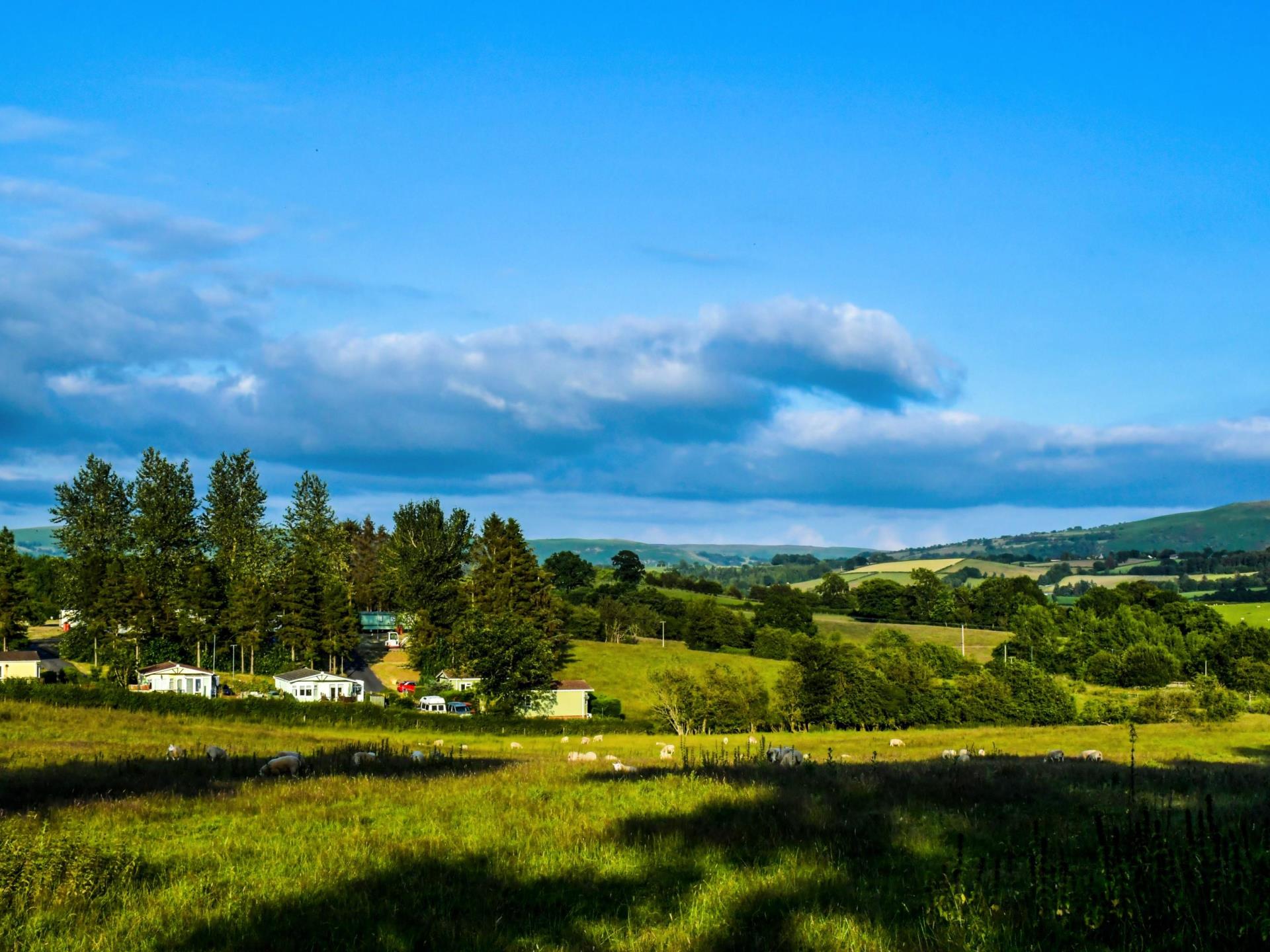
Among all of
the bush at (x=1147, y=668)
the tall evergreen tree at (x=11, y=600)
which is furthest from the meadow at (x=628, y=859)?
the bush at (x=1147, y=668)

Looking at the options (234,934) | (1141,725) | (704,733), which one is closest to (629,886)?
(234,934)

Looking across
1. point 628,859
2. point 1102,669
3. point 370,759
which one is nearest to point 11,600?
point 370,759

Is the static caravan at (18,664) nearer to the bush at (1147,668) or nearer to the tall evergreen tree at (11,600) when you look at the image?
the tall evergreen tree at (11,600)

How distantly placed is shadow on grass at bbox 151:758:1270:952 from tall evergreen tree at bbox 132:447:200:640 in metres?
106

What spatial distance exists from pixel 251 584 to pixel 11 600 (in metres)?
26.9

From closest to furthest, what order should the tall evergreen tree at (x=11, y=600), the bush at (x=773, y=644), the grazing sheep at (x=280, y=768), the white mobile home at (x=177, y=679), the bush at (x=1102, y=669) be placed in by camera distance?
the grazing sheep at (x=280, y=768) → the white mobile home at (x=177, y=679) → the tall evergreen tree at (x=11, y=600) → the bush at (x=1102, y=669) → the bush at (x=773, y=644)

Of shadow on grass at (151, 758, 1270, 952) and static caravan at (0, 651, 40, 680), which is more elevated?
shadow on grass at (151, 758, 1270, 952)

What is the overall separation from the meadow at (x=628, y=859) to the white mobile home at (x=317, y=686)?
80216 mm

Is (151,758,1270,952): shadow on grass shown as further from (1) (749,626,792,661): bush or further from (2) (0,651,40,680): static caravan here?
(1) (749,626,792,661): bush

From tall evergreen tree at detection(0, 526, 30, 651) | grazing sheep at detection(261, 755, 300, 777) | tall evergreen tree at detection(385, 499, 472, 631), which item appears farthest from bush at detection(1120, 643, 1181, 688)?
tall evergreen tree at detection(0, 526, 30, 651)

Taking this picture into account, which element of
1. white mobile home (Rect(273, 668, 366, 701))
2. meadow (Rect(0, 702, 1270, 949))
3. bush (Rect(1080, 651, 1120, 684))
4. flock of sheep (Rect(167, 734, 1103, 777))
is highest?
meadow (Rect(0, 702, 1270, 949))

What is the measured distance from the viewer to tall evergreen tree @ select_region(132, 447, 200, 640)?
104875mm

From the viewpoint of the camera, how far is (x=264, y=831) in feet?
39.9

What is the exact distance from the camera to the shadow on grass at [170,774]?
15461mm
